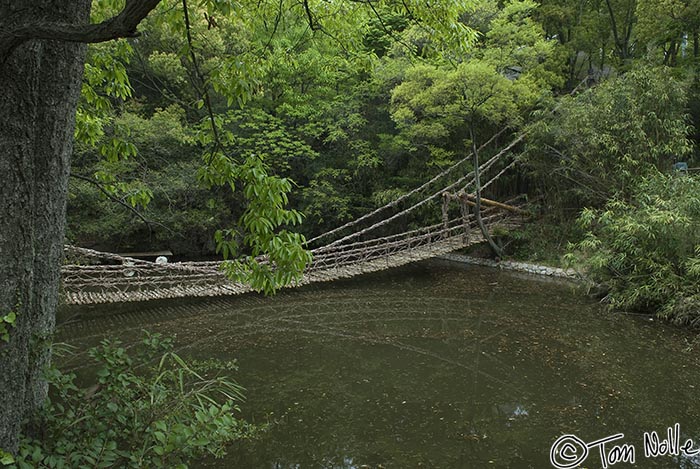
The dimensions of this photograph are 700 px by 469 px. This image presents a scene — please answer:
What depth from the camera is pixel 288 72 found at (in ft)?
31.8

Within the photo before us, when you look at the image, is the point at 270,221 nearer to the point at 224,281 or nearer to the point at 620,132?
the point at 224,281

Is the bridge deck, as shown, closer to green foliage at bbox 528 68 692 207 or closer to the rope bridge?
the rope bridge

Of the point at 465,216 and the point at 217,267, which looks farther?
the point at 465,216

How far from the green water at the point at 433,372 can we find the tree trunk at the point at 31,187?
1.58 m

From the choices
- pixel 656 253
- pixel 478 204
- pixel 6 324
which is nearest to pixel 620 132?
pixel 478 204

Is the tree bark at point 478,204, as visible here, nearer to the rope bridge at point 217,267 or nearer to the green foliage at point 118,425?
the rope bridge at point 217,267

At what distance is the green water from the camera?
2.73 metres

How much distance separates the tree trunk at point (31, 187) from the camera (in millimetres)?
1131

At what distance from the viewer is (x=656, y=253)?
203 inches

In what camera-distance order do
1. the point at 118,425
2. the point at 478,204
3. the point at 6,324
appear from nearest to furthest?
1. the point at 6,324
2. the point at 118,425
3. the point at 478,204

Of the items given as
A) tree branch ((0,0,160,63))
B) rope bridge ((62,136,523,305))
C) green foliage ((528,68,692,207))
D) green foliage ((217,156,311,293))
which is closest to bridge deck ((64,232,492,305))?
rope bridge ((62,136,523,305))

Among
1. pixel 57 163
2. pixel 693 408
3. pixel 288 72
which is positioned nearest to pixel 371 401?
pixel 693 408

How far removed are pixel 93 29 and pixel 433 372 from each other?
11.3ft

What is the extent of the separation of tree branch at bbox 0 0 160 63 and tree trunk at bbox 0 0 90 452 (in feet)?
0.57
